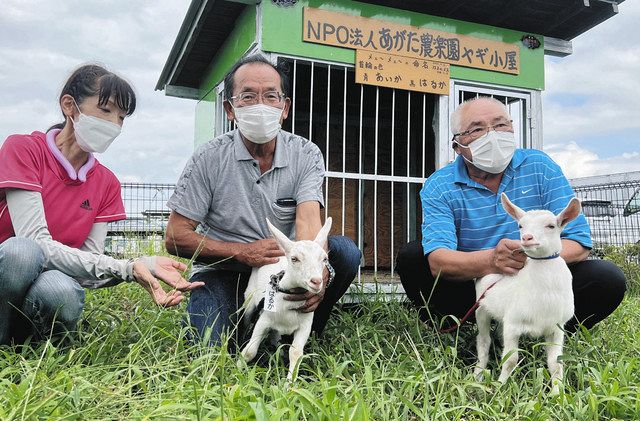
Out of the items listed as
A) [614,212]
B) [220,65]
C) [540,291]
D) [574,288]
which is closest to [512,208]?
[540,291]

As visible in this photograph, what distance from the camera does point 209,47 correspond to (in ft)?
20.1

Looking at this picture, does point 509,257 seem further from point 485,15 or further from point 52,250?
point 485,15

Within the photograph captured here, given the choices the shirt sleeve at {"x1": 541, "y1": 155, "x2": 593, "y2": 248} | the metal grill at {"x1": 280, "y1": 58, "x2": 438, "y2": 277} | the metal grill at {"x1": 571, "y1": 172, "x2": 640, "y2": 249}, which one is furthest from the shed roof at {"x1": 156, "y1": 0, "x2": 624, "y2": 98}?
the metal grill at {"x1": 571, "y1": 172, "x2": 640, "y2": 249}

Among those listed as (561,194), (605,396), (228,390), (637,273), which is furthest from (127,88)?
(637,273)

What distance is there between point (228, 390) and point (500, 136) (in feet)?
6.15

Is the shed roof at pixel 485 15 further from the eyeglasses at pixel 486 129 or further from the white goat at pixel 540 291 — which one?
the white goat at pixel 540 291

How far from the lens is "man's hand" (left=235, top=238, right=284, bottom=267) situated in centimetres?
274

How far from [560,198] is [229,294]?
1.81m

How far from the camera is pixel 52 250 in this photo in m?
2.52

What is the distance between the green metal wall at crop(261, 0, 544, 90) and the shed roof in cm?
8

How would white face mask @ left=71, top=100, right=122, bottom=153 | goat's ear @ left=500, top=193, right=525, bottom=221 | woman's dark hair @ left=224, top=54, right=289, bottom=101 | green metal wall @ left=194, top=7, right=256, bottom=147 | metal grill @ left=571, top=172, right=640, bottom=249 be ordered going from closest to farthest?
goat's ear @ left=500, top=193, right=525, bottom=221, white face mask @ left=71, top=100, right=122, bottom=153, woman's dark hair @ left=224, top=54, right=289, bottom=101, green metal wall @ left=194, top=7, right=256, bottom=147, metal grill @ left=571, top=172, right=640, bottom=249

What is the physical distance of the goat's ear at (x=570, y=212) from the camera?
86.1 inches

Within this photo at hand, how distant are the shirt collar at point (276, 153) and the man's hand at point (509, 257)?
1.22 meters

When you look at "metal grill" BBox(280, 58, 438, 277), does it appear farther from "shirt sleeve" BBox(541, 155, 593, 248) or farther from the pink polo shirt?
the pink polo shirt
